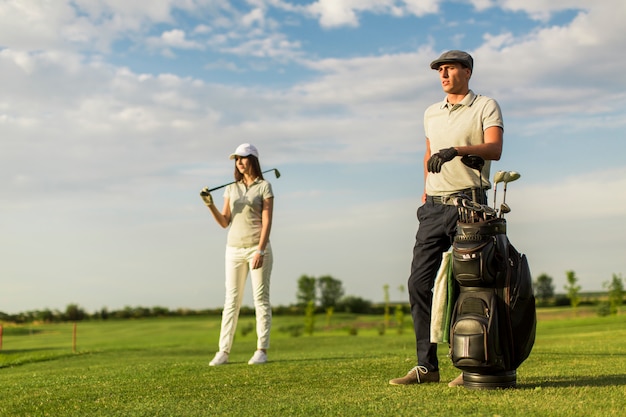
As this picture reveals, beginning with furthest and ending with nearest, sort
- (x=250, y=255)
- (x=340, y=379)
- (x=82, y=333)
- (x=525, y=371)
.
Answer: (x=82, y=333) → (x=250, y=255) → (x=525, y=371) → (x=340, y=379)

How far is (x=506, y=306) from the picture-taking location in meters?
Result: 5.18

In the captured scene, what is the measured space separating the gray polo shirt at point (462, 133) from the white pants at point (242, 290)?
10.6 ft

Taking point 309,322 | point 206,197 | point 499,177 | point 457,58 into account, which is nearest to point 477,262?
point 499,177

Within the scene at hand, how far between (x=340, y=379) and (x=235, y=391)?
0.95m

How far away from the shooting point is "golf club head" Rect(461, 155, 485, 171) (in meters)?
5.45

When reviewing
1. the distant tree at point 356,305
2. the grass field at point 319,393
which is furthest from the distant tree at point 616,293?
the grass field at point 319,393

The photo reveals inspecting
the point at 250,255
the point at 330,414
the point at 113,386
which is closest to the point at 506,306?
the point at 330,414

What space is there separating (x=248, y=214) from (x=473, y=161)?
3676mm

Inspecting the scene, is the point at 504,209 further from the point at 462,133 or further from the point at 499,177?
the point at 462,133

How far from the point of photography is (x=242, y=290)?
8688 mm

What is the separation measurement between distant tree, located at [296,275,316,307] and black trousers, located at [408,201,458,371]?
41.0 metres

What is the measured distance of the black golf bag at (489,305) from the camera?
511 cm

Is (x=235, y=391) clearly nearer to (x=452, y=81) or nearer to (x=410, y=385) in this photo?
(x=410, y=385)

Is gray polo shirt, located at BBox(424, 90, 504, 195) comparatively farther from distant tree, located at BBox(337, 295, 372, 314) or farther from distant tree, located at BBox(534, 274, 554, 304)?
distant tree, located at BBox(534, 274, 554, 304)
